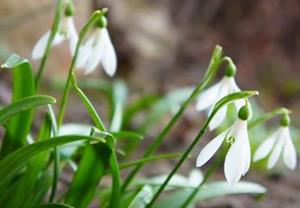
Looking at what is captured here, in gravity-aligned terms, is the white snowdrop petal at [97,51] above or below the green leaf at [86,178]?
above

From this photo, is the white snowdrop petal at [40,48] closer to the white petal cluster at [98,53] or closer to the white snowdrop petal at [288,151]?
the white petal cluster at [98,53]

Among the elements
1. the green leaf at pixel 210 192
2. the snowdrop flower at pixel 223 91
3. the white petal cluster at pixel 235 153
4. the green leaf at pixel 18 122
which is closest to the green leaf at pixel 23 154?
the green leaf at pixel 18 122

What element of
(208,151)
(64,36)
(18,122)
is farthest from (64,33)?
(208,151)

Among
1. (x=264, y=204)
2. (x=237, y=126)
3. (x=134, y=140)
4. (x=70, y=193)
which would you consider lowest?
(x=264, y=204)

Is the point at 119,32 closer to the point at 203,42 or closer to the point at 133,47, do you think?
the point at 133,47

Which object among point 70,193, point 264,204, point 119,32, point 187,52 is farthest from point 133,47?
point 70,193

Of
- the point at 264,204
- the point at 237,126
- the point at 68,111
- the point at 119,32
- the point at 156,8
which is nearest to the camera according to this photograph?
the point at 237,126
